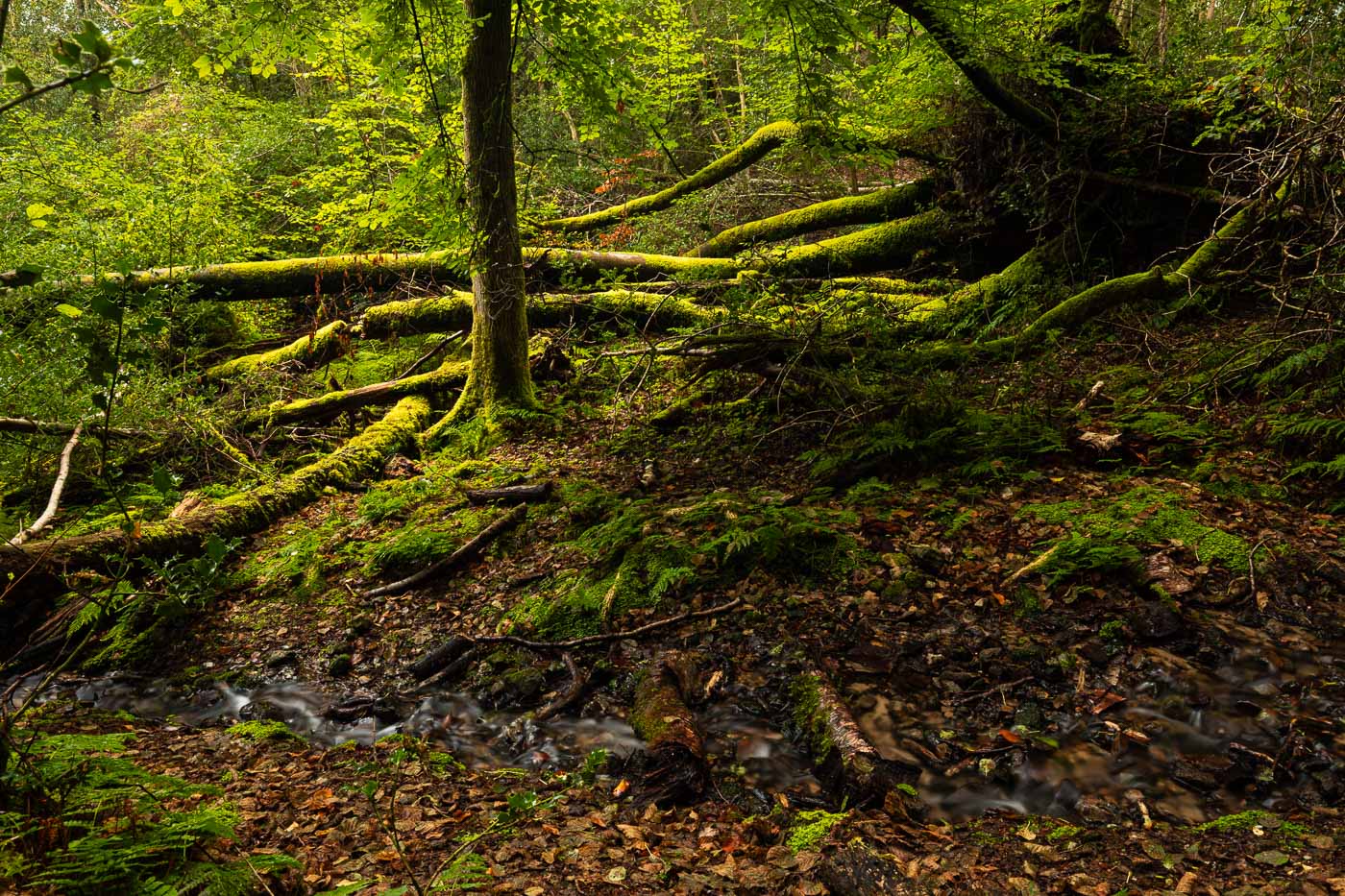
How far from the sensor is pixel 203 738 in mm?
3941

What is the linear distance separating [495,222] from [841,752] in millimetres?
5892

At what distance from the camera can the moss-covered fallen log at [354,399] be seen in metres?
8.73

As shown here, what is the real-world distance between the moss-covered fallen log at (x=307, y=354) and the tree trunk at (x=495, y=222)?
Answer: 11.4 ft

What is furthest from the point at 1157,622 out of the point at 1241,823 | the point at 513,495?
the point at 513,495

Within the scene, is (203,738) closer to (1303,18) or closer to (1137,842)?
(1137,842)

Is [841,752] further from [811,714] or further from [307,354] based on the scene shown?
[307,354]

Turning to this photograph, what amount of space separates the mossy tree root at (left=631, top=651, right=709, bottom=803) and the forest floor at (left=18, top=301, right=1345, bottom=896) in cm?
8

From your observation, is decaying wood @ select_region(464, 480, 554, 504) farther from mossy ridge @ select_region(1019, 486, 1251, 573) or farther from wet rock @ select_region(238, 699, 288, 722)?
mossy ridge @ select_region(1019, 486, 1251, 573)

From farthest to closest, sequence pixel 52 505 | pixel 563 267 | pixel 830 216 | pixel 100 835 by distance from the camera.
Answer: pixel 830 216 → pixel 563 267 → pixel 52 505 → pixel 100 835

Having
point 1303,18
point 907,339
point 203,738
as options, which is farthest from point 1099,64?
point 203,738

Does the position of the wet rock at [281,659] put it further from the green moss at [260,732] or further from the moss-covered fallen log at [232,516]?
the moss-covered fallen log at [232,516]

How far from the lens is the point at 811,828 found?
2750 millimetres

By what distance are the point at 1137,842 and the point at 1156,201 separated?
28.7 ft

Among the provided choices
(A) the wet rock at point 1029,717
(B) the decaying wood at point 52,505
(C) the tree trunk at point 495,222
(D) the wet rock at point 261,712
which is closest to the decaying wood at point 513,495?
(C) the tree trunk at point 495,222
